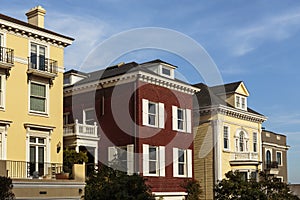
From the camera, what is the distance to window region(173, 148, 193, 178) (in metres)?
35.4

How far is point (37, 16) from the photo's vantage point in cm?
3039

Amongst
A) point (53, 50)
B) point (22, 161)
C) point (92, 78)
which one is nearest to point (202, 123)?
point (92, 78)

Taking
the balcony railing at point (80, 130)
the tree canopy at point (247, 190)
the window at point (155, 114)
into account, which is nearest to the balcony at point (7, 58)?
the balcony railing at point (80, 130)

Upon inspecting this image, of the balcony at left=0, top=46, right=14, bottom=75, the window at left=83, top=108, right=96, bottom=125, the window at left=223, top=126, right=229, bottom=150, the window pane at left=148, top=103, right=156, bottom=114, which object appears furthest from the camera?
the window at left=223, top=126, right=229, bottom=150

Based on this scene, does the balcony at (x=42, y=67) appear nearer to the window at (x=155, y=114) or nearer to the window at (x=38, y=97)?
the window at (x=38, y=97)

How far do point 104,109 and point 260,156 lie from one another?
16.4 m

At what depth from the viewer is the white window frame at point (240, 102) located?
43259 millimetres

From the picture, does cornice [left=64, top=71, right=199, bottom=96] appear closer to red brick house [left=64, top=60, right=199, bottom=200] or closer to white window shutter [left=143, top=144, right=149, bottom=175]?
red brick house [left=64, top=60, right=199, bottom=200]

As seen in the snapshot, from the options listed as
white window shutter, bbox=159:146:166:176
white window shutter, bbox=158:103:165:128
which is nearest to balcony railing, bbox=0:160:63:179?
white window shutter, bbox=159:146:166:176

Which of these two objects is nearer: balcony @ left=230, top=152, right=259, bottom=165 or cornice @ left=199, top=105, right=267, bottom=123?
cornice @ left=199, top=105, right=267, bottom=123

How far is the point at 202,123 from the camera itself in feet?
134

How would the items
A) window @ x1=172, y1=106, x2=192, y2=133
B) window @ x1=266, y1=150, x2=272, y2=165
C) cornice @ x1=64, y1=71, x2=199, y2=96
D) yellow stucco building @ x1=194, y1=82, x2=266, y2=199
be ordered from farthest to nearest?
window @ x1=266, y1=150, x2=272, y2=165
yellow stucco building @ x1=194, y1=82, x2=266, y2=199
window @ x1=172, y1=106, x2=192, y2=133
cornice @ x1=64, y1=71, x2=199, y2=96

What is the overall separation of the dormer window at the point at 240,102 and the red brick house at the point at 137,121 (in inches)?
292

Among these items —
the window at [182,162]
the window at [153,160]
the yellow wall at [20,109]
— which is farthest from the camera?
the window at [182,162]
